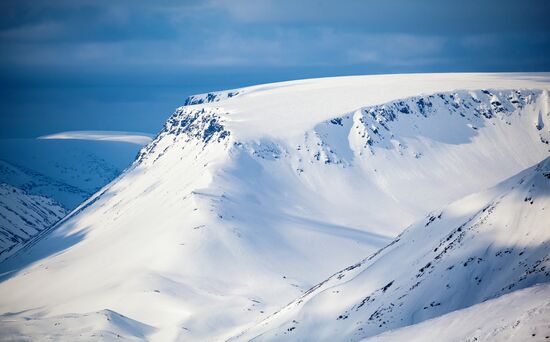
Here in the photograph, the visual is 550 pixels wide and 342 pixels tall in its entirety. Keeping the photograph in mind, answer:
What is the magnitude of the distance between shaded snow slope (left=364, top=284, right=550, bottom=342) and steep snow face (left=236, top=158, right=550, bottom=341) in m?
19.6

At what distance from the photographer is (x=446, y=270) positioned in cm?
12394

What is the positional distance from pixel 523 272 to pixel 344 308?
148 feet

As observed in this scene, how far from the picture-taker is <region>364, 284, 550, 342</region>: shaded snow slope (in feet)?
232

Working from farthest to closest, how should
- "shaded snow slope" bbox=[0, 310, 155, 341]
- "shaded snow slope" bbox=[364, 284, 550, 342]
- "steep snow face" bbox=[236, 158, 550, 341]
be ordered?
"shaded snow slope" bbox=[0, 310, 155, 341]
"steep snow face" bbox=[236, 158, 550, 341]
"shaded snow slope" bbox=[364, 284, 550, 342]

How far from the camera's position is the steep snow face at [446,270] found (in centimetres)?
11388

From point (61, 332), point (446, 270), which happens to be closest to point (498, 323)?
point (446, 270)

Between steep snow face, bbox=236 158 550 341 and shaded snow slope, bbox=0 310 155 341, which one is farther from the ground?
shaded snow slope, bbox=0 310 155 341

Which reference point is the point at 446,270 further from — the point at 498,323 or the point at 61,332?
the point at 61,332

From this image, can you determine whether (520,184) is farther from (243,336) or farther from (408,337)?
(243,336)

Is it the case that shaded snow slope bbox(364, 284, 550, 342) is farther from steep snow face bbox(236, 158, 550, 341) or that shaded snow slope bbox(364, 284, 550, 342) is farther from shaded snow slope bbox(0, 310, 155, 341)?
shaded snow slope bbox(0, 310, 155, 341)

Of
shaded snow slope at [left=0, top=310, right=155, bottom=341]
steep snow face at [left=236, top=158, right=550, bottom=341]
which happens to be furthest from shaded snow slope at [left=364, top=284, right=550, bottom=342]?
shaded snow slope at [left=0, top=310, right=155, bottom=341]

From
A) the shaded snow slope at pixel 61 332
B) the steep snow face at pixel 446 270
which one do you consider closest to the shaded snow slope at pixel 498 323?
the steep snow face at pixel 446 270

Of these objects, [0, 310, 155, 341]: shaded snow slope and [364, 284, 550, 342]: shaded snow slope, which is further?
[0, 310, 155, 341]: shaded snow slope

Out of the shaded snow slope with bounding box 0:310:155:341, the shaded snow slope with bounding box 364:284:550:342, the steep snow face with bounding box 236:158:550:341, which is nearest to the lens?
the shaded snow slope with bounding box 364:284:550:342
